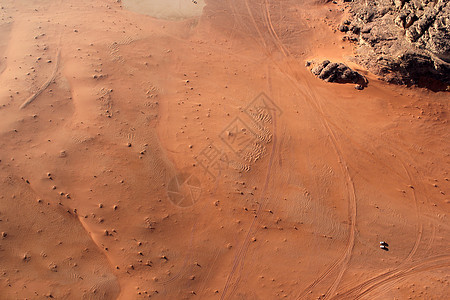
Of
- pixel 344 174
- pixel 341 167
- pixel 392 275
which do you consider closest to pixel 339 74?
pixel 341 167

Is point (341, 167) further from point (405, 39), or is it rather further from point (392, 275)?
point (405, 39)

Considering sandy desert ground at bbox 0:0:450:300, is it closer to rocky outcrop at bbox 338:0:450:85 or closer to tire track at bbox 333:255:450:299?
tire track at bbox 333:255:450:299

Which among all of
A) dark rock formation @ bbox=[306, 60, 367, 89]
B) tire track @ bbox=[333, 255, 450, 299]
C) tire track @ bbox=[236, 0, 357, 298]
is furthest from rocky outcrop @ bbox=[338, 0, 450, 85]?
tire track @ bbox=[333, 255, 450, 299]

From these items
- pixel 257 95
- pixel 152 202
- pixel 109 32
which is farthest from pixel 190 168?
pixel 109 32

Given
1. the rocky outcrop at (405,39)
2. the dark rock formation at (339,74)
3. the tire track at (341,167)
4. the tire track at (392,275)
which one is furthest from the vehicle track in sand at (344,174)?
the rocky outcrop at (405,39)

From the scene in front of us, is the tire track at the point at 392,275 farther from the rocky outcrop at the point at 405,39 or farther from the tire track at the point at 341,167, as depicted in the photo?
the rocky outcrop at the point at 405,39

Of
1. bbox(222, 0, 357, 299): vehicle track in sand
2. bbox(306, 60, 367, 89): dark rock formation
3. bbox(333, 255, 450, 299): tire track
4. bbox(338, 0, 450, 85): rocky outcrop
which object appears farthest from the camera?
bbox(306, 60, 367, 89): dark rock formation

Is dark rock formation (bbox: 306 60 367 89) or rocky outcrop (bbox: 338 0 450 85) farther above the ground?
rocky outcrop (bbox: 338 0 450 85)
